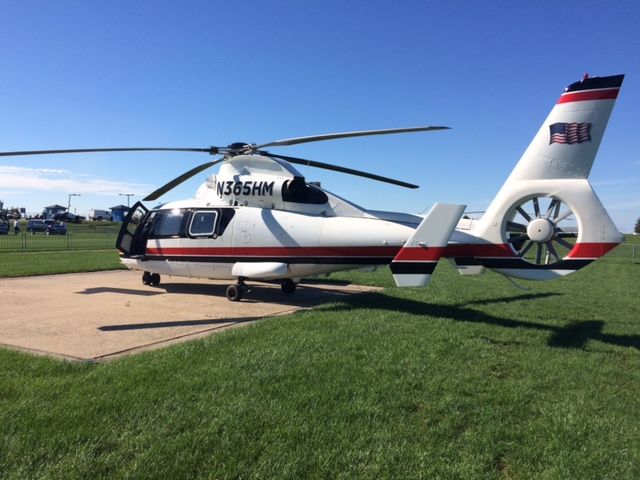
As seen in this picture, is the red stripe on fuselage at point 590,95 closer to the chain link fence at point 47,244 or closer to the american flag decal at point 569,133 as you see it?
the american flag decal at point 569,133

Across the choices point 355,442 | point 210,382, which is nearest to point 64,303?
point 210,382

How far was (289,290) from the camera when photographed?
1269 centimetres

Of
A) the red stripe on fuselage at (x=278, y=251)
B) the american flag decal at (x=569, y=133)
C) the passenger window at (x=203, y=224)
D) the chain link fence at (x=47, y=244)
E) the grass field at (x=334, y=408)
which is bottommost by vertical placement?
the grass field at (x=334, y=408)

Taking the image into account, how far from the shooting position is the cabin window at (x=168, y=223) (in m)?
12.4

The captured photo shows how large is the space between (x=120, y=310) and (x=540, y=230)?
8443 millimetres

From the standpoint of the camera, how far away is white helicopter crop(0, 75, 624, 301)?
24.2ft

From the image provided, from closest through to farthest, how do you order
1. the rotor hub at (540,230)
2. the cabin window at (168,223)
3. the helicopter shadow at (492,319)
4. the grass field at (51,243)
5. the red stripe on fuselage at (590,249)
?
the red stripe on fuselage at (590,249) → the rotor hub at (540,230) → the helicopter shadow at (492,319) → the cabin window at (168,223) → the grass field at (51,243)

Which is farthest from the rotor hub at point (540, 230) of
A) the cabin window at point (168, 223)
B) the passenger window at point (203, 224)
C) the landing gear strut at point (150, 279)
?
the landing gear strut at point (150, 279)

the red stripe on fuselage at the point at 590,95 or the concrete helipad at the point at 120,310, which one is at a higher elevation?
the red stripe on fuselage at the point at 590,95

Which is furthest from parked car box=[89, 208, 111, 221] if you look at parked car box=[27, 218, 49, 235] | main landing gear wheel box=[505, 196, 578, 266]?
main landing gear wheel box=[505, 196, 578, 266]

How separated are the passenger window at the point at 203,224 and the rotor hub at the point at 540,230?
7.64 metres

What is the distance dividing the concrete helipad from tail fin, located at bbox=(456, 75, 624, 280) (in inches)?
197

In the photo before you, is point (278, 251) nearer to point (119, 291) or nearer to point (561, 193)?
point (119, 291)

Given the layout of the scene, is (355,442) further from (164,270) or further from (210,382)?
(164,270)
